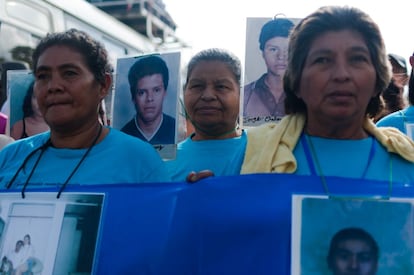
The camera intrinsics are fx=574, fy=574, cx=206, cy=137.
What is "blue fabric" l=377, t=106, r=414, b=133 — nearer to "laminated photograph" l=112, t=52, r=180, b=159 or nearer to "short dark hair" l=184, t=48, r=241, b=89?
"short dark hair" l=184, t=48, r=241, b=89

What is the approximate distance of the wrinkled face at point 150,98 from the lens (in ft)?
8.89

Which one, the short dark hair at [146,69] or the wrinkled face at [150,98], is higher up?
the short dark hair at [146,69]

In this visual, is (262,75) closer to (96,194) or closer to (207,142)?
(207,142)

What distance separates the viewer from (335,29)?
5.44 ft

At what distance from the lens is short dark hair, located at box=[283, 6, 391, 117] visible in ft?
5.45

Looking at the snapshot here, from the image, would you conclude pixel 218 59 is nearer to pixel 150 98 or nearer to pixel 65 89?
pixel 150 98

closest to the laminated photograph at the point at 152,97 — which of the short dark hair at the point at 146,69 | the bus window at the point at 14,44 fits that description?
the short dark hair at the point at 146,69

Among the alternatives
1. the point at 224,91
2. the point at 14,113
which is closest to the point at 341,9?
the point at 224,91

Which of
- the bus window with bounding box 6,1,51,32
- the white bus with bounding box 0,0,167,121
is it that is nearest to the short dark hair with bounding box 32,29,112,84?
the white bus with bounding box 0,0,167,121

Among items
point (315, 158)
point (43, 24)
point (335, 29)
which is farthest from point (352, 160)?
point (43, 24)

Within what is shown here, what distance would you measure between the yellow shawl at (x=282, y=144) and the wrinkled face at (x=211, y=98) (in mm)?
713

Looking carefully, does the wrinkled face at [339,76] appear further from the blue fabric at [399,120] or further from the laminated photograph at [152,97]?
the laminated photograph at [152,97]

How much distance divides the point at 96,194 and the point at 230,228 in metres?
0.45

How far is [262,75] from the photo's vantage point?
291 centimetres
